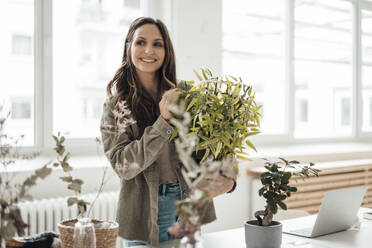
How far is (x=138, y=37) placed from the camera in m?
2.12

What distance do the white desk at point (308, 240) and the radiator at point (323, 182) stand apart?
1.70m

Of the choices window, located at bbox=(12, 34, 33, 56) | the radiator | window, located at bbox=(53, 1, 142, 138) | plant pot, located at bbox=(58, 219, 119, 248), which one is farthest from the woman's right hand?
the radiator

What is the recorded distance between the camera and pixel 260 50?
4598 millimetres

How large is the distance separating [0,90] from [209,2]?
5.94 ft

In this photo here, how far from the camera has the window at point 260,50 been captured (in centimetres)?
432

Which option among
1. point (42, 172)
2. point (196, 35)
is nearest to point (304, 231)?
point (42, 172)

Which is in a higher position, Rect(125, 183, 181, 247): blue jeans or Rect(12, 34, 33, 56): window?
Rect(12, 34, 33, 56): window

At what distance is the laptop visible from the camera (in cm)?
185

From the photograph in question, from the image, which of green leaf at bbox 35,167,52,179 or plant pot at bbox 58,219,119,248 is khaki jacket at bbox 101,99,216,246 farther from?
green leaf at bbox 35,167,52,179

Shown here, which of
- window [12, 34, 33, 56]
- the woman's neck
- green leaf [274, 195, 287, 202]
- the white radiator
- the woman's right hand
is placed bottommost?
the white radiator

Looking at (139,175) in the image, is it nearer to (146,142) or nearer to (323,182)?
(146,142)

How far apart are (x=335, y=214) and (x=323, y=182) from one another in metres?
2.26

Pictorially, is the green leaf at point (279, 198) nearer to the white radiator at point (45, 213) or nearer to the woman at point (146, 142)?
the woman at point (146, 142)

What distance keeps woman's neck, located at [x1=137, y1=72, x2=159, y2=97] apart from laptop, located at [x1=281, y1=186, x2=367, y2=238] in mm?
925
